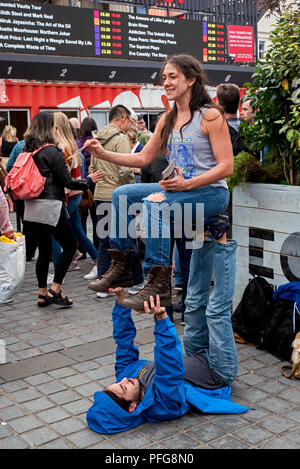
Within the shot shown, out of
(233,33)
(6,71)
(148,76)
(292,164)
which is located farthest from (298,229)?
(233,33)

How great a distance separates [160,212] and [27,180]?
2679 mm

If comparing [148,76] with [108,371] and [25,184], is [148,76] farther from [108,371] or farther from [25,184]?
[108,371]

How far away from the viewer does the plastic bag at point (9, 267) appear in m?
5.89

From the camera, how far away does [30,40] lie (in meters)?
15.6

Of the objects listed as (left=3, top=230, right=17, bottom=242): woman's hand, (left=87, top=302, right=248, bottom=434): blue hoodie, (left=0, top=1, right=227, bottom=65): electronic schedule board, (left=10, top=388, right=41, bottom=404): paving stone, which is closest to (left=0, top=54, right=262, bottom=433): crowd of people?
(left=87, top=302, right=248, bottom=434): blue hoodie

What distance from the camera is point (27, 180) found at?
19.6 ft

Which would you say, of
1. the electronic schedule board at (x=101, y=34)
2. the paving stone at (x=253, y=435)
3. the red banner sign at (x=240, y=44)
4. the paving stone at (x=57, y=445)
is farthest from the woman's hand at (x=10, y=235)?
the red banner sign at (x=240, y=44)

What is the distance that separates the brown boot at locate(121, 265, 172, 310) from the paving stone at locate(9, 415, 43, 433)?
3.09 ft

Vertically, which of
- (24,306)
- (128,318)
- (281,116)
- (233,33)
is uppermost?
(233,33)

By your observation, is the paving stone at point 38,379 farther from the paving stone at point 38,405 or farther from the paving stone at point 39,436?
the paving stone at point 39,436

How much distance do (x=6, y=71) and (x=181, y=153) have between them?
12.2 m

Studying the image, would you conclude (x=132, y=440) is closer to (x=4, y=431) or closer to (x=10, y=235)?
(x=4, y=431)

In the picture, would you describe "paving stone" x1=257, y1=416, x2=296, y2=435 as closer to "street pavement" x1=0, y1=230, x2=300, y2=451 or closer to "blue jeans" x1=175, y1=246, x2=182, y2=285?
"street pavement" x1=0, y1=230, x2=300, y2=451

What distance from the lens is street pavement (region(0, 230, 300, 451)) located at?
3365 millimetres
